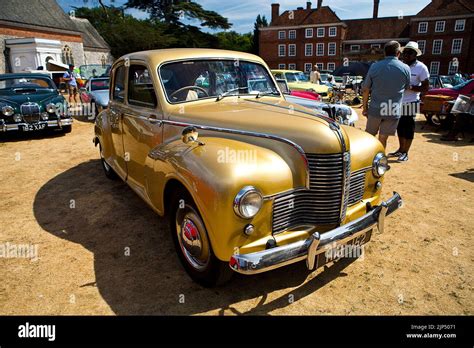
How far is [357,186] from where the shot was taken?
3043 mm

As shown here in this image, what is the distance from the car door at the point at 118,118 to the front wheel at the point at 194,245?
1.83 meters

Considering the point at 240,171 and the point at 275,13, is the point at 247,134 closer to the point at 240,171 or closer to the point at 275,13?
the point at 240,171

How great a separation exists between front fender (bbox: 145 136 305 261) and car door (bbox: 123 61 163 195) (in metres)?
0.86

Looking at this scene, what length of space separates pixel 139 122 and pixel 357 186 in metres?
2.50

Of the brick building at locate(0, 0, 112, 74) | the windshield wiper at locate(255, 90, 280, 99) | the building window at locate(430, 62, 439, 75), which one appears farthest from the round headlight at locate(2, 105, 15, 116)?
the building window at locate(430, 62, 439, 75)

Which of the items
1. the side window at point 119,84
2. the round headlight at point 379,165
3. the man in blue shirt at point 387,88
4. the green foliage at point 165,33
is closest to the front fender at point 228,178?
the round headlight at point 379,165

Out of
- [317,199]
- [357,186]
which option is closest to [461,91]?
[357,186]

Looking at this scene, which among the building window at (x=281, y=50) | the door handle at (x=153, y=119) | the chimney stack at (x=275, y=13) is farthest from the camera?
the building window at (x=281, y=50)

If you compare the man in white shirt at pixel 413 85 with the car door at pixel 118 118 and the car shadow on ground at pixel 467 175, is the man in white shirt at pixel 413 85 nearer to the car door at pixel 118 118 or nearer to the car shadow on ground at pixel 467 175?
the car shadow on ground at pixel 467 175

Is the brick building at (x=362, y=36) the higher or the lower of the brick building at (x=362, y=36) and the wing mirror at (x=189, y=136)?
the higher

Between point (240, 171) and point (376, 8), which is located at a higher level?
point (376, 8)

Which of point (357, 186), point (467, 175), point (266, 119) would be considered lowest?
point (467, 175)

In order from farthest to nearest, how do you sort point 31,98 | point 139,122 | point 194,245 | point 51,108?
1. point 51,108
2. point 31,98
3. point 139,122
4. point 194,245

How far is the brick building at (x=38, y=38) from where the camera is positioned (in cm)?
2894
